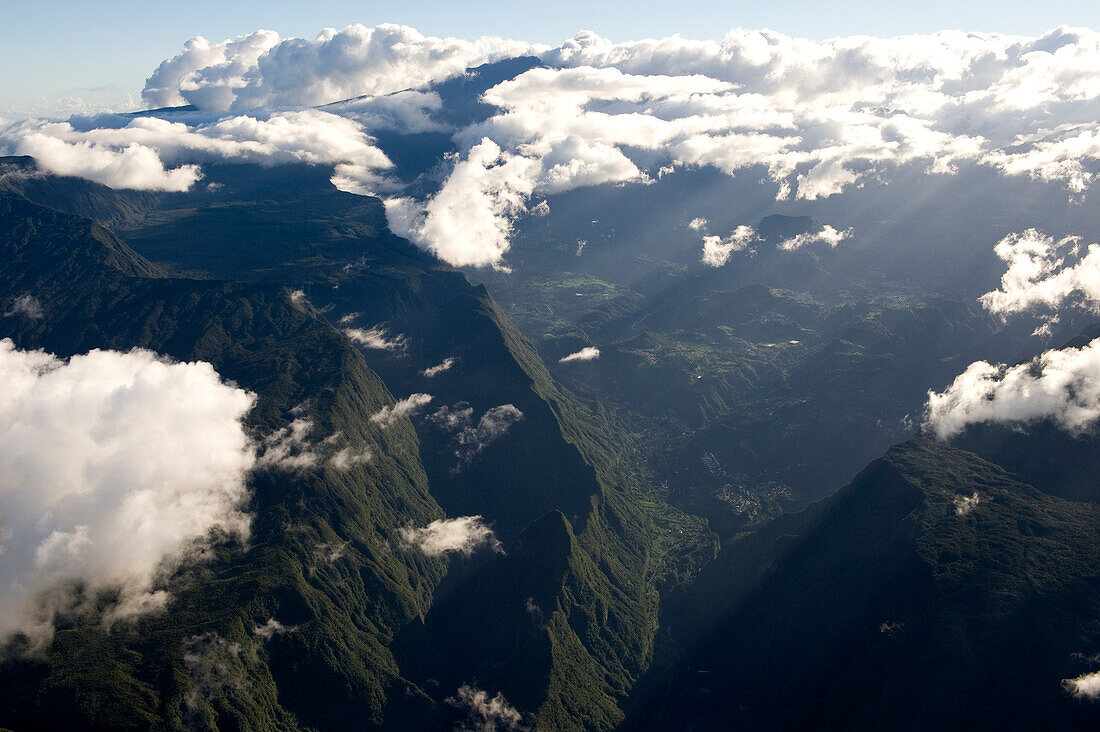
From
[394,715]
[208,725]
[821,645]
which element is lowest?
[394,715]

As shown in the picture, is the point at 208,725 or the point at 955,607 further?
the point at 955,607

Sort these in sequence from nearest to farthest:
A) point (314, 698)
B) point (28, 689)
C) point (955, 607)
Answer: point (28, 689) → point (955, 607) → point (314, 698)

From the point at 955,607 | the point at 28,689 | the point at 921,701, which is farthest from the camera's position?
the point at 955,607

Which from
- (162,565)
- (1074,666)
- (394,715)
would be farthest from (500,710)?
(1074,666)

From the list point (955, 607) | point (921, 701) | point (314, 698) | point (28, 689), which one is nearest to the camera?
point (28, 689)

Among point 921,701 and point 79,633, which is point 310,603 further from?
point 921,701

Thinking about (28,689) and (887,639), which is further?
(887,639)

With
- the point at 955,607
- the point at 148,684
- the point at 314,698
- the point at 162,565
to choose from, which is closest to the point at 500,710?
the point at 314,698

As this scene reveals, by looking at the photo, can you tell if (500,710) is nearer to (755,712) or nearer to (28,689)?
(755,712)

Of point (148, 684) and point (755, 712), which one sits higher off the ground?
point (148, 684)
